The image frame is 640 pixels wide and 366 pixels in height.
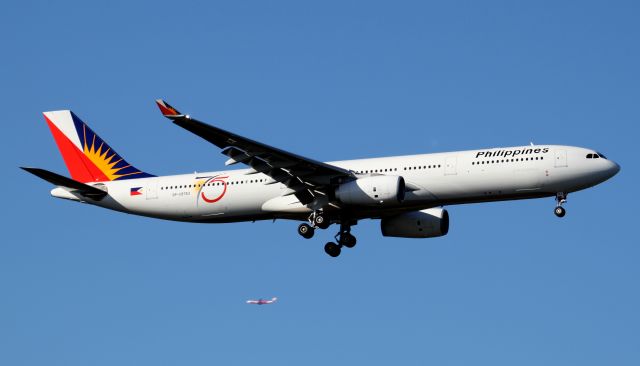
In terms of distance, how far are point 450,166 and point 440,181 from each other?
793mm

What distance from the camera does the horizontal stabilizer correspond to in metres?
52.8

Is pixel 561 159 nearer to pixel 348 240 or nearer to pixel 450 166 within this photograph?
pixel 450 166

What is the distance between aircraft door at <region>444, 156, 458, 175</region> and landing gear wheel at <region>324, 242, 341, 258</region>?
805 centimetres

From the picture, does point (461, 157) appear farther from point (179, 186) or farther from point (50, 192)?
point (50, 192)

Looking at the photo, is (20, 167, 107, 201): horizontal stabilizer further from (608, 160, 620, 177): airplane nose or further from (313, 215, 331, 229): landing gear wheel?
(608, 160, 620, 177): airplane nose

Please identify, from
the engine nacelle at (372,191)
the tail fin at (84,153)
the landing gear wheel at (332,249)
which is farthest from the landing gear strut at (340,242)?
the tail fin at (84,153)

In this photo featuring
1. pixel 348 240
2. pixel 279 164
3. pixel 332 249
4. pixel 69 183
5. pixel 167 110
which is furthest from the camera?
pixel 348 240

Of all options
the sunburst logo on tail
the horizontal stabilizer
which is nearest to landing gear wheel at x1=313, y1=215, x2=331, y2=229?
the sunburst logo on tail

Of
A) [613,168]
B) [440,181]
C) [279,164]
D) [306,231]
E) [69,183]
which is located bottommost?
[306,231]

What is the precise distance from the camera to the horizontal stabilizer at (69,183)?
5284cm

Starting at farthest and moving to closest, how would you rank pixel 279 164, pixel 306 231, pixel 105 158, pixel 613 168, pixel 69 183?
pixel 105 158
pixel 69 183
pixel 306 231
pixel 279 164
pixel 613 168

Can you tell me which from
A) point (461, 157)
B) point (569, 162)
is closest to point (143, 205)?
point (461, 157)

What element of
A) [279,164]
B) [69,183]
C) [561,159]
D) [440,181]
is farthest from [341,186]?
[69,183]

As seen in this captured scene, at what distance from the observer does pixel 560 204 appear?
50.2 metres
